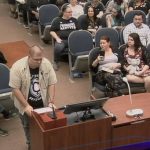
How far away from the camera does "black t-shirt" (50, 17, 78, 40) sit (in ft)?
21.3

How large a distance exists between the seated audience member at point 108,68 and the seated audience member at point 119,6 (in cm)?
250

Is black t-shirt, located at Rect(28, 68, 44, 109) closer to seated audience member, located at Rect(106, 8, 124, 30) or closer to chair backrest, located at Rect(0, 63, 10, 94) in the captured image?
chair backrest, located at Rect(0, 63, 10, 94)

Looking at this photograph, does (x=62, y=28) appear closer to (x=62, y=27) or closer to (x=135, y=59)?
(x=62, y=27)

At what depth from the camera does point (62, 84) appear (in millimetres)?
6105

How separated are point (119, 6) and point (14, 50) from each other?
2.36m

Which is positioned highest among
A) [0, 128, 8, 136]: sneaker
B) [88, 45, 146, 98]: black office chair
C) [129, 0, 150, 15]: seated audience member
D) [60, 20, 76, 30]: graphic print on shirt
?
[129, 0, 150, 15]: seated audience member

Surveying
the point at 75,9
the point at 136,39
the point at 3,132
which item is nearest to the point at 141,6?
the point at 75,9

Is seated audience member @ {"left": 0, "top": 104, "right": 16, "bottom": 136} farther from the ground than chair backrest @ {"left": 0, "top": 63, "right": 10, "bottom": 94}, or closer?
closer

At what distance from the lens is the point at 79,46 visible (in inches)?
239

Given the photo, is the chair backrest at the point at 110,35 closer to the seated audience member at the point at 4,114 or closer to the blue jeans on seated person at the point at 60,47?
the blue jeans on seated person at the point at 60,47

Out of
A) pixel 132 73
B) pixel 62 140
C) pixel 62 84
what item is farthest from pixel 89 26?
pixel 62 140

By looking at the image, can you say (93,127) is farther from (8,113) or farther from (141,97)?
(8,113)

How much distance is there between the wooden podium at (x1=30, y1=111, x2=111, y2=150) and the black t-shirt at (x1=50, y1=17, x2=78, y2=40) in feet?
10.1

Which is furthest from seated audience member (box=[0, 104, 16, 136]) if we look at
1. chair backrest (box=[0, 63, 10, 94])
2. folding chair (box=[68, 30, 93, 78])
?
folding chair (box=[68, 30, 93, 78])
